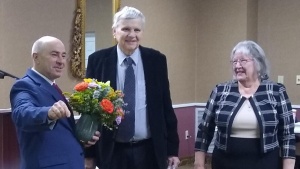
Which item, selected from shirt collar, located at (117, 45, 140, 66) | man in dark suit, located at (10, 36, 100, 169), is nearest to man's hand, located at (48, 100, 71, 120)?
man in dark suit, located at (10, 36, 100, 169)

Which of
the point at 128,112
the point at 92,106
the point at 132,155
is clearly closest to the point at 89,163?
the point at 132,155

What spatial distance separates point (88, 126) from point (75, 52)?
91.7 inches

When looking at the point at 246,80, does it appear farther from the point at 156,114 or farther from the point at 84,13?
the point at 84,13

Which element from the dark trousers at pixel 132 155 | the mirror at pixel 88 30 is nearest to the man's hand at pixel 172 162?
the dark trousers at pixel 132 155

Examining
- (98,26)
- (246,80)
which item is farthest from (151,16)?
(246,80)

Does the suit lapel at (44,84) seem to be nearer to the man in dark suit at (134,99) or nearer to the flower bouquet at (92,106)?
the flower bouquet at (92,106)

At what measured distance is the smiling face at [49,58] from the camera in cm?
198

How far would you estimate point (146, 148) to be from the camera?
2.40 m

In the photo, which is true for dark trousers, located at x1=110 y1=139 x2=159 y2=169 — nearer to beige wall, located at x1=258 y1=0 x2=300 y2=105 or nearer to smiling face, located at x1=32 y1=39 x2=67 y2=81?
smiling face, located at x1=32 y1=39 x2=67 y2=81

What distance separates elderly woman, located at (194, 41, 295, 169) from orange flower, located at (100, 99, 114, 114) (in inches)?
29.6

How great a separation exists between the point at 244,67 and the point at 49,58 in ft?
3.50

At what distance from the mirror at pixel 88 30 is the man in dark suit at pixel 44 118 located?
228cm

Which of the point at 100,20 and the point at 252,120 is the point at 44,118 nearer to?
the point at 252,120

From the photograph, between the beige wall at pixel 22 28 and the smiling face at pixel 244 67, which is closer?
the smiling face at pixel 244 67
